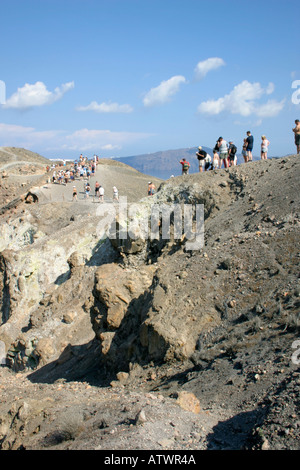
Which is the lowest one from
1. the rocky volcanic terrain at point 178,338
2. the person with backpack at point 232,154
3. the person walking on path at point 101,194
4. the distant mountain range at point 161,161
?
the rocky volcanic terrain at point 178,338

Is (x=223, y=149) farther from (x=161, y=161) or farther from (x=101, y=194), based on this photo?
(x=161, y=161)

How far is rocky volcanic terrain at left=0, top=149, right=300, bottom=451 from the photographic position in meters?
6.92

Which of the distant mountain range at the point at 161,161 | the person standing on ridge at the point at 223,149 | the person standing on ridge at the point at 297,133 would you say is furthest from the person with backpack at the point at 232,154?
the distant mountain range at the point at 161,161

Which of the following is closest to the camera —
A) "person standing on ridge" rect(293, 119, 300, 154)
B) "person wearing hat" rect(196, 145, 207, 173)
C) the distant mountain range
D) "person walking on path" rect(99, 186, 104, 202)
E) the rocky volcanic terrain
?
the rocky volcanic terrain

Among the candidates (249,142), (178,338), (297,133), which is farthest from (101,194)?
(178,338)

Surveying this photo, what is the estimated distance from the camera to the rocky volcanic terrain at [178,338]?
6918 millimetres

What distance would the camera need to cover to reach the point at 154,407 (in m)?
7.49

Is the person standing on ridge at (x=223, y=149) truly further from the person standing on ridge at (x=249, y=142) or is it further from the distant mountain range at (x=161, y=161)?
the distant mountain range at (x=161, y=161)

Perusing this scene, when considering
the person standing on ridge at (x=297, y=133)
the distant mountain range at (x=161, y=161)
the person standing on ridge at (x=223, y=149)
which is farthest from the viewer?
the distant mountain range at (x=161, y=161)

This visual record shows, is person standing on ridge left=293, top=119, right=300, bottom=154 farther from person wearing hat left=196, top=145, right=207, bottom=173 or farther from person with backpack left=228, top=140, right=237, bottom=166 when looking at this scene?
person wearing hat left=196, top=145, right=207, bottom=173

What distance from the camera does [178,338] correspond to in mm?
9852

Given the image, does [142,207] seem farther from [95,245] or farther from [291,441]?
[291,441]

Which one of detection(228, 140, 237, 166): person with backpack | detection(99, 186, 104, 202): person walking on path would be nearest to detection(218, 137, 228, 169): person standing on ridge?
detection(228, 140, 237, 166): person with backpack
